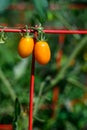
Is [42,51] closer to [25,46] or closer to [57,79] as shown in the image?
[25,46]

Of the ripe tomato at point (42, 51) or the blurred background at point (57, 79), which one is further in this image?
the blurred background at point (57, 79)

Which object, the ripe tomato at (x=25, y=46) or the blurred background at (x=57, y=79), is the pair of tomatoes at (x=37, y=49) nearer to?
the ripe tomato at (x=25, y=46)

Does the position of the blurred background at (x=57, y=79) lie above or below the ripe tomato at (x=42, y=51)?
below

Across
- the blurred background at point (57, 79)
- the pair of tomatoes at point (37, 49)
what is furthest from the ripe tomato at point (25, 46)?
the blurred background at point (57, 79)

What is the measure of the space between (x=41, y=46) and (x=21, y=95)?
94 centimetres

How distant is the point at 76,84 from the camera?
2.48 metres

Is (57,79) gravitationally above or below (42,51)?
below

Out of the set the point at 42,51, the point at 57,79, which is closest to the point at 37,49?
the point at 42,51

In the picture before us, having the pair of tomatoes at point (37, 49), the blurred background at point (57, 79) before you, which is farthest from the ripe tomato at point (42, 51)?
the blurred background at point (57, 79)

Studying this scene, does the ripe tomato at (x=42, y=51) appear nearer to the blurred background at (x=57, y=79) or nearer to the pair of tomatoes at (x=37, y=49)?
the pair of tomatoes at (x=37, y=49)

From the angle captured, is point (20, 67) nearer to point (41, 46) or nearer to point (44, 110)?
point (44, 110)

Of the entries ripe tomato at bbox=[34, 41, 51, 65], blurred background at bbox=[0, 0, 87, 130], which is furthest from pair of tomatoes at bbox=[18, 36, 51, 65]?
blurred background at bbox=[0, 0, 87, 130]

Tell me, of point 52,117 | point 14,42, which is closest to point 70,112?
point 52,117

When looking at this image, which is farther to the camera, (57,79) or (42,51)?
(57,79)
